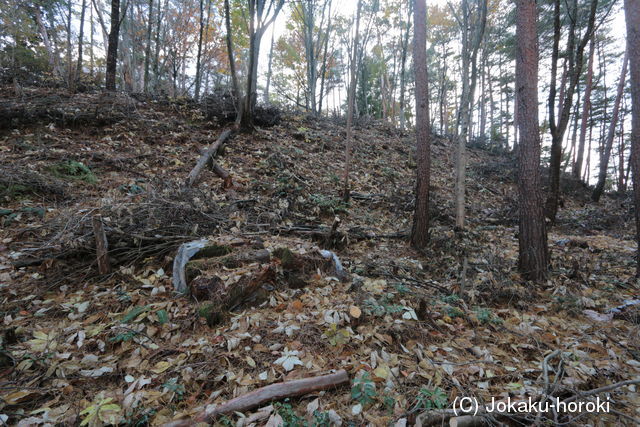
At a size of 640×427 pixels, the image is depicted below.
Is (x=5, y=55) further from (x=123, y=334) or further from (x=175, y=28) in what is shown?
(x=123, y=334)

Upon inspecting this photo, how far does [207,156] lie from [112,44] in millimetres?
6173

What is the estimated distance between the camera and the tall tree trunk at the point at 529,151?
13.6ft

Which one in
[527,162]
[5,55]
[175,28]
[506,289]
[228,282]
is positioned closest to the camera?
[228,282]

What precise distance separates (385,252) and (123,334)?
4.24m

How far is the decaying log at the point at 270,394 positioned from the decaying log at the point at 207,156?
16.0 feet

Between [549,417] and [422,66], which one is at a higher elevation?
[422,66]

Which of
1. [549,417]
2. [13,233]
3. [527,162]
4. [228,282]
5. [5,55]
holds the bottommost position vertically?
[549,417]

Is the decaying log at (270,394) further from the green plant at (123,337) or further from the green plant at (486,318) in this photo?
the green plant at (486,318)

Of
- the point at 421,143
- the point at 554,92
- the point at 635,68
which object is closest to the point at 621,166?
the point at 554,92

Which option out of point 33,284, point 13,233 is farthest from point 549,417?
point 13,233

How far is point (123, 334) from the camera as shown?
2676mm

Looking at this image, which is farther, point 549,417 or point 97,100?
point 97,100

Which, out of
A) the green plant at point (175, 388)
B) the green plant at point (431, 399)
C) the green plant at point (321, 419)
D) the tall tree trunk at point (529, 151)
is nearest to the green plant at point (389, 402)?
the green plant at point (431, 399)

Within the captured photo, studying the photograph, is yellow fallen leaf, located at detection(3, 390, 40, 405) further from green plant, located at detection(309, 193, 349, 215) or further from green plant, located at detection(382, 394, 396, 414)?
green plant, located at detection(309, 193, 349, 215)
